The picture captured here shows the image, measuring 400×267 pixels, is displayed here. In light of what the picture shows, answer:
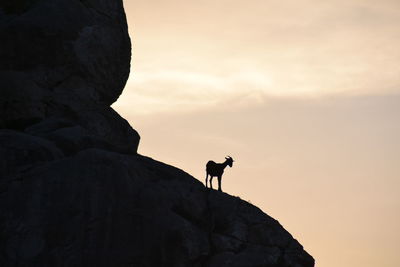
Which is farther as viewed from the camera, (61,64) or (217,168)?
(61,64)

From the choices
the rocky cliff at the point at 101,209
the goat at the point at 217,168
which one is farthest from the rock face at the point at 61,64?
the goat at the point at 217,168

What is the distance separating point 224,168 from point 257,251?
6911 mm

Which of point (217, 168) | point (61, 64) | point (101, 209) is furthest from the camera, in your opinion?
point (61, 64)

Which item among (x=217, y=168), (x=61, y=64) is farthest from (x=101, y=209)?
(x=61, y=64)

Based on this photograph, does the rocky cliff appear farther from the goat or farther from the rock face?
the goat

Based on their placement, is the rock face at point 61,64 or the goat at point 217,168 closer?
the goat at point 217,168

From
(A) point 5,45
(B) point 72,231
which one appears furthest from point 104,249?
(A) point 5,45

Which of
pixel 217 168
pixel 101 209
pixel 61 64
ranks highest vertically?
pixel 61 64

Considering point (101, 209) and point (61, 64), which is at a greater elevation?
point (61, 64)

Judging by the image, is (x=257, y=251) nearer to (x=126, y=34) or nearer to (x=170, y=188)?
(x=170, y=188)

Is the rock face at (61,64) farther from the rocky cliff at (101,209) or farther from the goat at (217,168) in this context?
the goat at (217,168)

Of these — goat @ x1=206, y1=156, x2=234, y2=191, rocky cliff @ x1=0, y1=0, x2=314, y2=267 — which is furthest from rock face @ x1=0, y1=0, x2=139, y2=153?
goat @ x1=206, y1=156, x2=234, y2=191

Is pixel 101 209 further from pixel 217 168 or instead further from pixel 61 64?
pixel 61 64

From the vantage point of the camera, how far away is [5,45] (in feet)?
176
